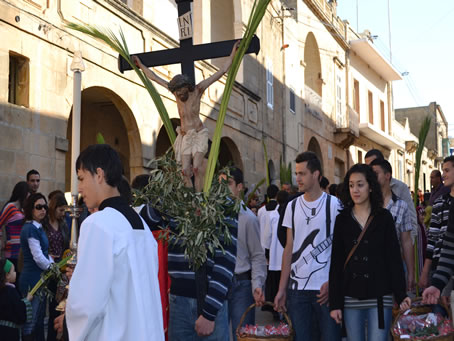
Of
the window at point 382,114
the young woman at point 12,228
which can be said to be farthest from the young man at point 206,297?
the window at point 382,114

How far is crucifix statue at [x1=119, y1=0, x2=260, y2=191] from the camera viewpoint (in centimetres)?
397

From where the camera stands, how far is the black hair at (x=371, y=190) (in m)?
4.36

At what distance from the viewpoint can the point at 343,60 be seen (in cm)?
2766

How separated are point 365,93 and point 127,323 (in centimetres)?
3012

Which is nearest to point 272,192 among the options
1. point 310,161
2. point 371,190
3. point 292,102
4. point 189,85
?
point 310,161

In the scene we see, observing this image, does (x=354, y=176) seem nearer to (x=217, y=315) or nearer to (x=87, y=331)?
(x=217, y=315)

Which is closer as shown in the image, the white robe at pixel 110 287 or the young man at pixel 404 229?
the white robe at pixel 110 287

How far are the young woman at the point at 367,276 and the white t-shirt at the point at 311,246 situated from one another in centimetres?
26

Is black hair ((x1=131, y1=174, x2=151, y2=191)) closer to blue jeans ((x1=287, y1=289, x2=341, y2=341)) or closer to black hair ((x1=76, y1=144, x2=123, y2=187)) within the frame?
blue jeans ((x1=287, y1=289, x2=341, y2=341))

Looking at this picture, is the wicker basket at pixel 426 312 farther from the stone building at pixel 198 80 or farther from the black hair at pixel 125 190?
the black hair at pixel 125 190

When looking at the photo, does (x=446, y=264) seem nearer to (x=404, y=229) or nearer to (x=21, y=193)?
(x=404, y=229)

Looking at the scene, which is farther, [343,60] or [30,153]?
[343,60]

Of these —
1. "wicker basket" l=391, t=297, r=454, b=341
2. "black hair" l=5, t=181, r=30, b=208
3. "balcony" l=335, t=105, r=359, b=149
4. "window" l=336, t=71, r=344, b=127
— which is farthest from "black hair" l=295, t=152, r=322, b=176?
"window" l=336, t=71, r=344, b=127

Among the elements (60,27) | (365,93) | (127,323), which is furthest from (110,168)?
(365,93)
